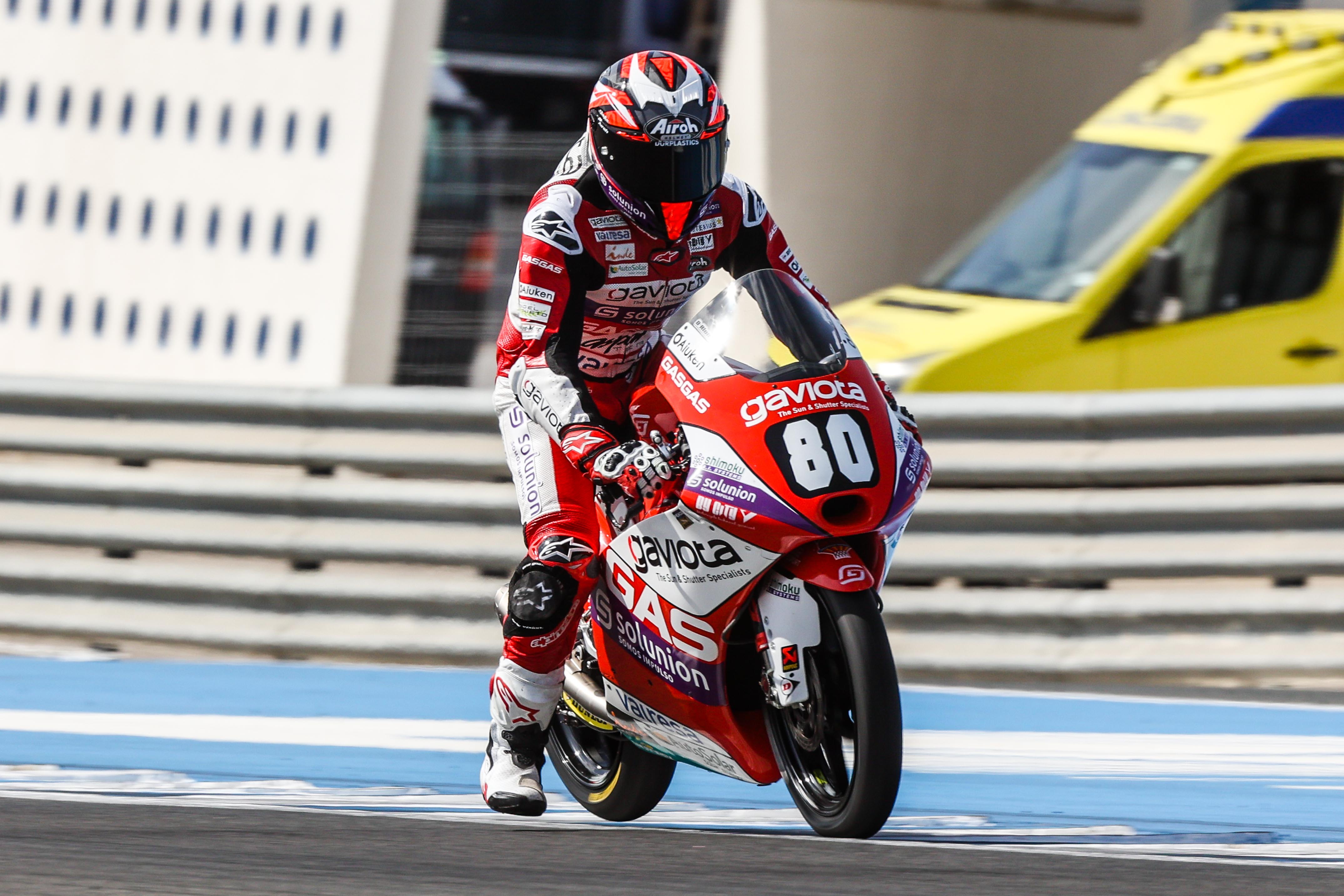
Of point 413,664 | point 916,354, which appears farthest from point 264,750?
point 916,354

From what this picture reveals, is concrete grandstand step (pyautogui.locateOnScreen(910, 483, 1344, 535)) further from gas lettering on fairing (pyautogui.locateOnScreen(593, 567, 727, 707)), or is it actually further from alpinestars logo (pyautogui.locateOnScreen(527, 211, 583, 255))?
alpinestars logo (pyautogui.locateOnScreen(527, 211, 583, 255))

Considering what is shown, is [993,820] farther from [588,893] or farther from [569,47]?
[569,47]

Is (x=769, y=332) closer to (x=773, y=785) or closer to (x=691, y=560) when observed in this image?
(x=691, y=560)

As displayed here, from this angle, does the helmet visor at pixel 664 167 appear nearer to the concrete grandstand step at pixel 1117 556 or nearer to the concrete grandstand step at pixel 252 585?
the concrete grandstand step at pixel 1117 556

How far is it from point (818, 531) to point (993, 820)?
1.18 meters

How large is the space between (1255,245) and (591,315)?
18.9ft

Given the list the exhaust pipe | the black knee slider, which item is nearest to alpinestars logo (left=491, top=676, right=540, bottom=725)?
the exhaust pipe

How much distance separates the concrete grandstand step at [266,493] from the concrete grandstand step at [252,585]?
212 millimetres

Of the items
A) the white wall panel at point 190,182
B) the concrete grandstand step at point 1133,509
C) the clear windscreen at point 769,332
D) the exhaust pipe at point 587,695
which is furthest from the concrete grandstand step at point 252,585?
the white wall panel at point 190,182

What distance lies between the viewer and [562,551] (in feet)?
15.6

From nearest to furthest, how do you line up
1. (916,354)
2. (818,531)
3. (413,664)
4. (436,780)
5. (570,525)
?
1. (818,531)
2. (570,525)
3. (436,780)
4. (413,664)
5. (916,354)

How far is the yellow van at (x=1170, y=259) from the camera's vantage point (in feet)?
30.3

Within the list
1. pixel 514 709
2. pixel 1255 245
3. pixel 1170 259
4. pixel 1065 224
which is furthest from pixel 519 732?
pixel 1255 245

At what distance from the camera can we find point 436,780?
5.54 m
